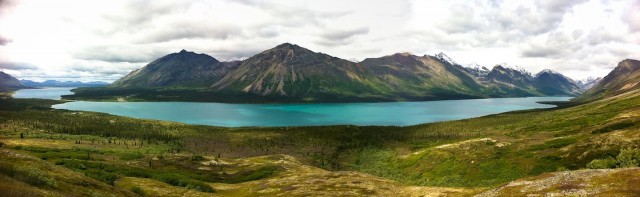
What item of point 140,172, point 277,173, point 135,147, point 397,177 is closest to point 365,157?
point 397,177

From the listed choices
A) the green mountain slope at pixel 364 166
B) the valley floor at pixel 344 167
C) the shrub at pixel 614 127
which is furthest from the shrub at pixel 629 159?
the shrub at pixel 614 127

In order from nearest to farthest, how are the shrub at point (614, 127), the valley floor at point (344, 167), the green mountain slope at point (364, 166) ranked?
1. the valley floor at point (344, 167)
2. the green mountain slope at point (364, 166)
3. the shrub at point (614, 127)

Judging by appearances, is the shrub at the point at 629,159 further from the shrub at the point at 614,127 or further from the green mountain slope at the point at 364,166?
the shrub at the point at 614,127

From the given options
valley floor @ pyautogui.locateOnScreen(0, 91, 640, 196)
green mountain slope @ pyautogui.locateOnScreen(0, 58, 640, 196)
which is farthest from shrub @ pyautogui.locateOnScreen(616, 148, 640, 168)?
valley floor @ pyautogui.locateOnScreen(0, 91, 640, 196)

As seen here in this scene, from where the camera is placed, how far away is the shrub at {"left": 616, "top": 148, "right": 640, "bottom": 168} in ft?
245

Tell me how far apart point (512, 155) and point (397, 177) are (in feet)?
121

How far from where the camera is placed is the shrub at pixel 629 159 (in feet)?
245

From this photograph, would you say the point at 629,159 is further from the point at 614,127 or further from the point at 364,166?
the point at 364,166

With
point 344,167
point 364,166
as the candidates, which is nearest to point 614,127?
point 364,166

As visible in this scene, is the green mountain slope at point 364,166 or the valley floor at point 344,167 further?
the green mountain slope at point 364,166

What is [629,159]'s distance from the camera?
77.8 meters

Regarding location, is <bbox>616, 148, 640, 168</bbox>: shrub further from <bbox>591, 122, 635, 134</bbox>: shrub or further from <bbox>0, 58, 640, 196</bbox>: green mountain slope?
<bbox>591, 122, 635, 134</bbox>: shrub

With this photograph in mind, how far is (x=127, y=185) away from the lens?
7094 centimetres

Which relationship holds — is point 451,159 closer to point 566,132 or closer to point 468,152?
point 468,152
